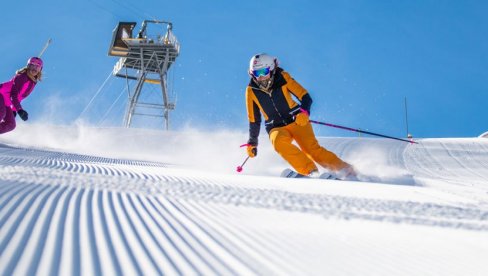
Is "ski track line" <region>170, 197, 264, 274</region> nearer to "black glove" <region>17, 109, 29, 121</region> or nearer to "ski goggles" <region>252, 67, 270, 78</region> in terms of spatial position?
"ski goggles" <region>252, 67, 270, 78</region>

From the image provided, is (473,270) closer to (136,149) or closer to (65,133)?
(136,149)

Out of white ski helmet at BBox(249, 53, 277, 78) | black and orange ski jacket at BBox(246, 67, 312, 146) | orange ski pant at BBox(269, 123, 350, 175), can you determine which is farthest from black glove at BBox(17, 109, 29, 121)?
orange ski pant at BBox(269, 123, 350, 175)

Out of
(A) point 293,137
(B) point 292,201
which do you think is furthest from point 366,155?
(B) point 292,201

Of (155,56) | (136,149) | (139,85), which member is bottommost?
(136,149)

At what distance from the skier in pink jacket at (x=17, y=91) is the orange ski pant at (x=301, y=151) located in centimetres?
453

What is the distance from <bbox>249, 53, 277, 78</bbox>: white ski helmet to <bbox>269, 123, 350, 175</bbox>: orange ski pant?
0.77 meters

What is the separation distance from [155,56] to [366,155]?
18.3 meters

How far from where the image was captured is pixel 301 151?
4914mm

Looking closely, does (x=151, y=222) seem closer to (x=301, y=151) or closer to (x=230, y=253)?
(x=230, y=253)

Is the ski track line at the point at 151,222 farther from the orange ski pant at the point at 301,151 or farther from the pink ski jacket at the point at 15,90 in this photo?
the pink ski jacket at the point at 15,90

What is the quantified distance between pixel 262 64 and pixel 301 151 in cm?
123

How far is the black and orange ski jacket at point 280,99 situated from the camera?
5.28m

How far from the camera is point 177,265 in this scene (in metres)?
1.14

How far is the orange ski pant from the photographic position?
4.80 metres
